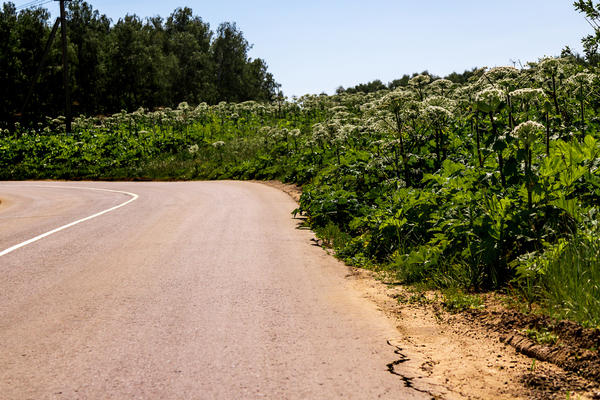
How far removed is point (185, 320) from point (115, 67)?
6693 centimetres

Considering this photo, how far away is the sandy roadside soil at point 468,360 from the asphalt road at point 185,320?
21 cm

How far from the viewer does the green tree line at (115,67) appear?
174ft

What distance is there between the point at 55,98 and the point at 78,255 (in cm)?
5723

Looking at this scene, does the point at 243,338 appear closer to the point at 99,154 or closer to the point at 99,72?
the point at 99,154

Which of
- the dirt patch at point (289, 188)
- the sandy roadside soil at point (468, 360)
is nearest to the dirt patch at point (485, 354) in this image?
the sandy roadside soil at point (468, 360)

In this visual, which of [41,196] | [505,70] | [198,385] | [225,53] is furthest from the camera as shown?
[225,53]

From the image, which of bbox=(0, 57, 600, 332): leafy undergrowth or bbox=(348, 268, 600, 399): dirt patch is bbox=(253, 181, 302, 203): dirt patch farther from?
bbox=(348, 268, 600, 399): dirt patch

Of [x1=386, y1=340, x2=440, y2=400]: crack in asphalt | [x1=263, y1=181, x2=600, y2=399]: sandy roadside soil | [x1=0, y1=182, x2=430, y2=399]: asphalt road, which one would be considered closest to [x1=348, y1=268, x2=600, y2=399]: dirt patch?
[x1=263, y1=181, x2=600, y2=399]: sandy roadside soil

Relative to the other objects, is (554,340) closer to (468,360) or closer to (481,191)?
(468,360)

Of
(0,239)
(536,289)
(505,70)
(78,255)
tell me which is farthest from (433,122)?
(0,239)

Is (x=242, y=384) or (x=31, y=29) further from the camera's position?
(x=31, y=29)

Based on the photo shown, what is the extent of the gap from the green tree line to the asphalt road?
1562 inches

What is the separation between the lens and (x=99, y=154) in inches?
1231

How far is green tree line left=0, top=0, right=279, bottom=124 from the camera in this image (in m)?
53.0
